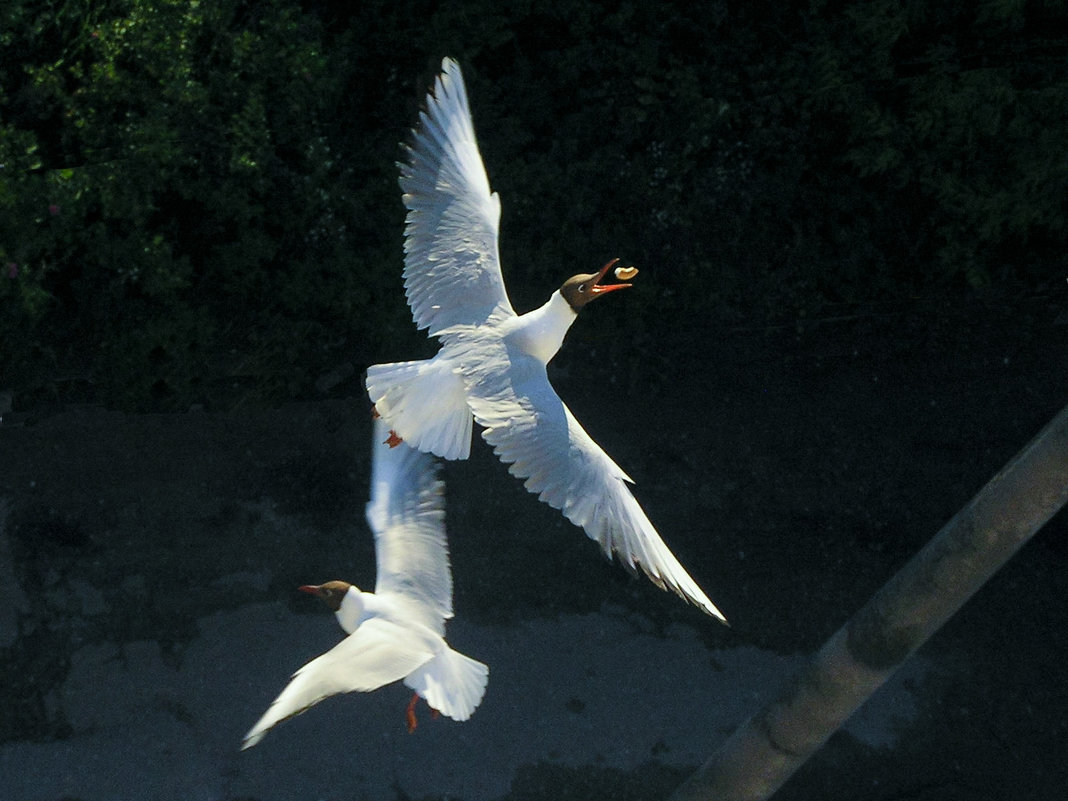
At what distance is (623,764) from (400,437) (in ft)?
5.03

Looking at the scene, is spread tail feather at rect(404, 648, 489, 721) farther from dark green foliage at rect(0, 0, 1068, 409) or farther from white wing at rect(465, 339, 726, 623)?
dark green foliage at rect(0, 0, 1068, 409)

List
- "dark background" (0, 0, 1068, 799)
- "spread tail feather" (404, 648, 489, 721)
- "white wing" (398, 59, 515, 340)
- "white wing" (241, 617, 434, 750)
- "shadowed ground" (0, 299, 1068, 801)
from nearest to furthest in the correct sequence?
"white wing" (241, 617, 434, 750) → "spread tail feather" (404, 648, 489, 721) → "white wing" (398, 59, 515, 340) → "shadowed ground" (0, 299, 1068, 801) → "dark background" (0, 0, 1068, 799)

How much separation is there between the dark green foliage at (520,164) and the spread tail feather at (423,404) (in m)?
1.78

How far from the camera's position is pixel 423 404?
382cm

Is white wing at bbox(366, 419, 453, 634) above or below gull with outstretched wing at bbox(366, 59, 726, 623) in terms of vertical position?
below

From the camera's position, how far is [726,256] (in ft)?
19.7

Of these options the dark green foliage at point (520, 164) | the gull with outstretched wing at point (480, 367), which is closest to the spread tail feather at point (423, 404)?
the gull with outstretched wing at point (480, 367)

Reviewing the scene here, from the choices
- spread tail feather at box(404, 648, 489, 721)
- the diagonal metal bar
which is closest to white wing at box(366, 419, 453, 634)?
spread tail feather at box(404, 648, 489, 721)

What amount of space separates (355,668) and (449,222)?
4.67 ft

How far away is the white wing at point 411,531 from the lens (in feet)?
13.1

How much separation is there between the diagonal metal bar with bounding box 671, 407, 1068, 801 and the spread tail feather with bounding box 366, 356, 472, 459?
107 cm

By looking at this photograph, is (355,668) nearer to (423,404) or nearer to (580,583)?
(423,404)

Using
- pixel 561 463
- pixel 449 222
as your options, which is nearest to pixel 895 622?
pixel 561 463

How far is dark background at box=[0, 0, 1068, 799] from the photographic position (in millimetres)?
5047
